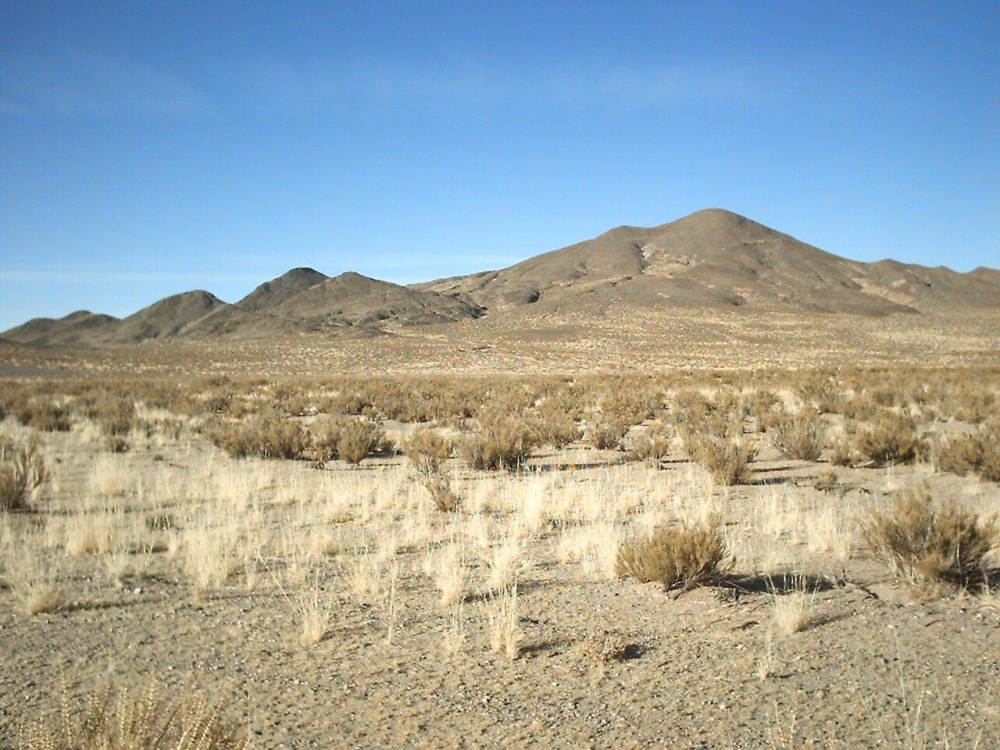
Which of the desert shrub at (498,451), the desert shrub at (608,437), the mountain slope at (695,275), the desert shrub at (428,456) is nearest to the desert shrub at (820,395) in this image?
the desert shrub at (608,437)

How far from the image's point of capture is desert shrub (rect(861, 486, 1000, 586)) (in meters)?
5.98

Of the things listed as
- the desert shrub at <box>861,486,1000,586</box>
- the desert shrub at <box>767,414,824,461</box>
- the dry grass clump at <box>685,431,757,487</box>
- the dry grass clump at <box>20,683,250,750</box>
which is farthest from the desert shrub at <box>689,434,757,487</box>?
the dry grass clump at <box>20,683,250,750</box>

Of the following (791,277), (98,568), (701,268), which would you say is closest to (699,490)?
(98,568)

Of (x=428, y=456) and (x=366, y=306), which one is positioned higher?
(x=366, y=306)

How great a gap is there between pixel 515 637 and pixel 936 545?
3543mm

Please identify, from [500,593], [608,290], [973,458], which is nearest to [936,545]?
[500,593]

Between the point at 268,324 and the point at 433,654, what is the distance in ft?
385

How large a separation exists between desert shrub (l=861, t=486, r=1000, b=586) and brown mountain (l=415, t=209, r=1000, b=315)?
317 feet

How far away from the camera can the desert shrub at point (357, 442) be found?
13.5 metres

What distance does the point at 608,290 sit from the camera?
114062mm

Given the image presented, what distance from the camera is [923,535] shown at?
621 centimetres

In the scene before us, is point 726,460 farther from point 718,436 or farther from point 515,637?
point 515,637

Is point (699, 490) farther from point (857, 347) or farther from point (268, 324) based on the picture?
point (268, 324)

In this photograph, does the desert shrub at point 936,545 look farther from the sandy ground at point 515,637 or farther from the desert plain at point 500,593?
the sandy ground at point 515,637
